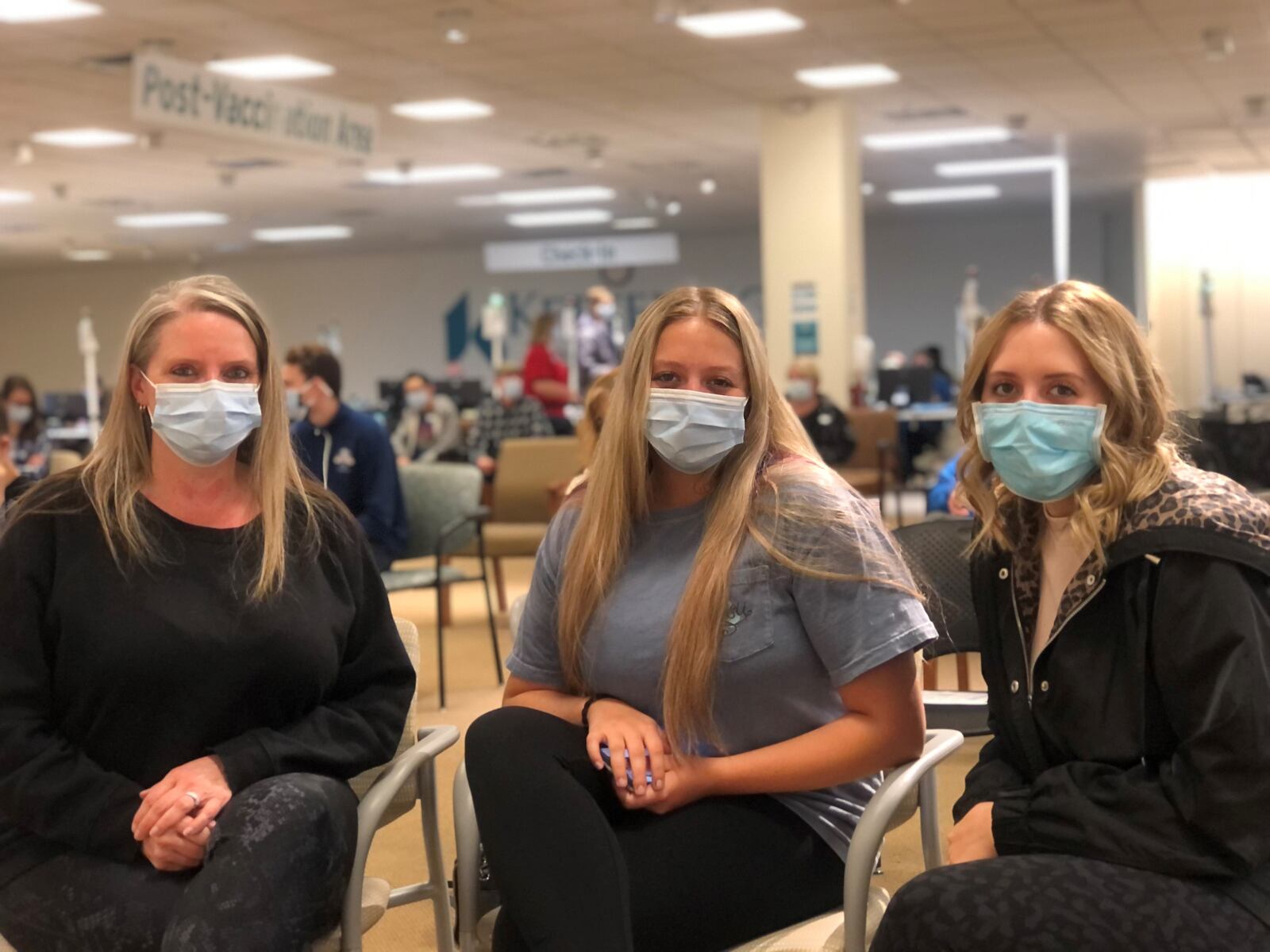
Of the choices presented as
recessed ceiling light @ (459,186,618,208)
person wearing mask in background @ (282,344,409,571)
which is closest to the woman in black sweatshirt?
person wearing mask in background @ (282,344,409,571)

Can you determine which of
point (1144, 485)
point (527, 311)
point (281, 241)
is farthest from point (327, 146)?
point (527, 311)

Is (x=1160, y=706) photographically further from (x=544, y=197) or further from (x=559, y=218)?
(x=559, y=218)

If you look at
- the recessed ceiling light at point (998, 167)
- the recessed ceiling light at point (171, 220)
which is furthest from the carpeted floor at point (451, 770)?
the recessed ceiling light at point (171, 220)

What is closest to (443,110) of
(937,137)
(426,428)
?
(426,428)

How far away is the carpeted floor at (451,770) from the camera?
3.28m

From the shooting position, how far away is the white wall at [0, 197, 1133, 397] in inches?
814

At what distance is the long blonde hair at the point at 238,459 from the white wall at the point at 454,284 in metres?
18.2

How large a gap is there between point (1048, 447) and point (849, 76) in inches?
341

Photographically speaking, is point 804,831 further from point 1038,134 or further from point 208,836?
point 1038,134

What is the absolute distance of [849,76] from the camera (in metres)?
10.1

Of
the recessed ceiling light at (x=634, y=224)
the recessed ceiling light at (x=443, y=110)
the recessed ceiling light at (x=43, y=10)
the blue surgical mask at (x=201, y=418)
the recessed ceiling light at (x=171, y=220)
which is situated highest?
the recessed ceiling light at (x=43, y=10)

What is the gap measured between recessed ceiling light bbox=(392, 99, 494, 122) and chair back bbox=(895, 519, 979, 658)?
27.2ft

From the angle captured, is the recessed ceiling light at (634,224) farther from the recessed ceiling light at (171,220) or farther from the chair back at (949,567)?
the chair back at (949,567)

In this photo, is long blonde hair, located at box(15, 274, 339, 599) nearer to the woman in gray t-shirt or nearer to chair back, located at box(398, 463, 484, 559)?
the woman in gray t-shirt
